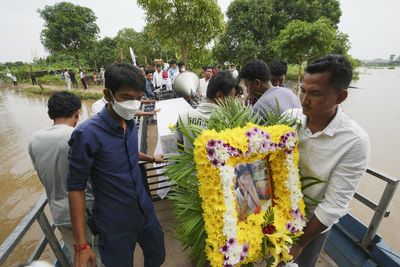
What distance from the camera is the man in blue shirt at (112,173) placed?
4.82 ft

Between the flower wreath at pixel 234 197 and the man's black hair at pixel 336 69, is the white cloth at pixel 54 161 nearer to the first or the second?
the flower wreath at pixel 234 197

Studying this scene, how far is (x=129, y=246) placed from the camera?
180 cm

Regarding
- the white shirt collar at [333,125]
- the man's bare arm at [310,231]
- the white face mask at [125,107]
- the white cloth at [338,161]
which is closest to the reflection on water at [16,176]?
the white face mask at [125,107]

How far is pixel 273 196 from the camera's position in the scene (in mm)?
1558

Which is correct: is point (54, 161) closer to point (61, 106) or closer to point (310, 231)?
point (61, 106)

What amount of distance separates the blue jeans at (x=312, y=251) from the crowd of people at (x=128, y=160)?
10mm

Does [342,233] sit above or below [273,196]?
below

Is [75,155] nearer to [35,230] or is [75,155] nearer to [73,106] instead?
[73,106]

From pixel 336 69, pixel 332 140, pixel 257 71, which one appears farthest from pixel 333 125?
pixel 257 71

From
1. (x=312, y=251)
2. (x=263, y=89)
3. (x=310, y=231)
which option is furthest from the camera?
(x=263, y=89)

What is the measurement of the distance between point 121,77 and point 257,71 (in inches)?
65.8

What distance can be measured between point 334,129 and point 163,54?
42.2 m

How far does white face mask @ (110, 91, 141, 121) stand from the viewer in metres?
1.61

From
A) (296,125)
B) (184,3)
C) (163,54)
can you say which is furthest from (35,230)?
(163,54)
